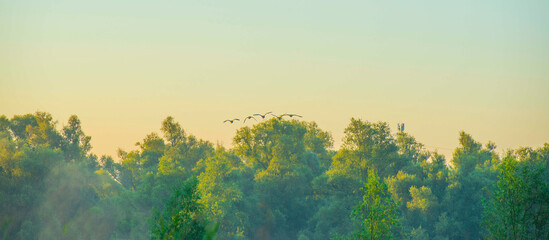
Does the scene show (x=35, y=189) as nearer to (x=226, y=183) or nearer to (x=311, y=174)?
(x=226, y=183)

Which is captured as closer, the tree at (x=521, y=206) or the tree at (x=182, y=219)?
the tree at (x=182, y=219)

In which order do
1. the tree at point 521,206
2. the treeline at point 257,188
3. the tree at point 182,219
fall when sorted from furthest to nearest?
1. the treeline at point 257,188
2. the tree at point 521,206
3. the tree at point 182,219

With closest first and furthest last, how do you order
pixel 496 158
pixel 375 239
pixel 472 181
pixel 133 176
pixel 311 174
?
1. pixel 375 239
2. pixel 472 181
3. pixel 311 174
4. pixel 133 176
5. pixel 496 158

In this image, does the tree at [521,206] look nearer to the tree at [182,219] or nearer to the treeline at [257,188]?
the treeline at [257,188]

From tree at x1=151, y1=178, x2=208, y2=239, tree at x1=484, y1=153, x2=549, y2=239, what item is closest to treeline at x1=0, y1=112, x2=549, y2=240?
tree at x1=484, y1=153, x2=549, y2=239

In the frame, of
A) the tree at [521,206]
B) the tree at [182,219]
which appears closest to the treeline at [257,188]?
the tree at [521,206]

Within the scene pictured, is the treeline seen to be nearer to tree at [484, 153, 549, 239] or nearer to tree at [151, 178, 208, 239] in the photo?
tree at [484, 153, 549, 239]

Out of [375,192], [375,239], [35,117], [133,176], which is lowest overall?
[375,239]

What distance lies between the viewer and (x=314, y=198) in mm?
103250

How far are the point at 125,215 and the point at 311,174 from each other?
2949 cm

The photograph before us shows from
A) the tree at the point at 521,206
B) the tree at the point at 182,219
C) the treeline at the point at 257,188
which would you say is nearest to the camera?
the tree at the point at 182,219

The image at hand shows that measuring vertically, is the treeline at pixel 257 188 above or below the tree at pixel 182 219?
above

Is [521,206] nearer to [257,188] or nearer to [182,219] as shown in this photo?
[182,219]

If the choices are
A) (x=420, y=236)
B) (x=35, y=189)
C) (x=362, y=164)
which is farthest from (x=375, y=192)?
(x=35, y=189)
